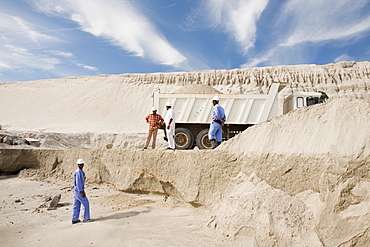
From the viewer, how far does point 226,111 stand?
9.92m

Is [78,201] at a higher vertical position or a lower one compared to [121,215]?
higher

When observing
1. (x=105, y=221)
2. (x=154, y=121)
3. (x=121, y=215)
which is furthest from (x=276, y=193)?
(x=154, y=121)

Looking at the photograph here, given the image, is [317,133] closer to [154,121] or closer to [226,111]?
[154,121]

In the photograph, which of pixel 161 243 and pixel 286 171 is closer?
pixel 161 243

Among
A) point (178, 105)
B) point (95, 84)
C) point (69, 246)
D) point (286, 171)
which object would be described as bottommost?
point (69, 246)

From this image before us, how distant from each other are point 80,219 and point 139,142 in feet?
46.7

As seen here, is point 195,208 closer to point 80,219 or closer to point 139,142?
point 80,219

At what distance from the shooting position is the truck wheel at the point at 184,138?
9906mm

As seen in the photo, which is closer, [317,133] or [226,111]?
[317,133]

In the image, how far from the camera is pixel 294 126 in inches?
172

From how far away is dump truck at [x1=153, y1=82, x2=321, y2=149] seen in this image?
9758 millimetres

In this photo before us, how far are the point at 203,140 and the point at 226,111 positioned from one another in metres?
1.35

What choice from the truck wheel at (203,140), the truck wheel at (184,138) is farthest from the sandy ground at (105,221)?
the truck wheel at (203,140)

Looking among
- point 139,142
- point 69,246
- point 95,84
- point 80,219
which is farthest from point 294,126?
point 95,84
